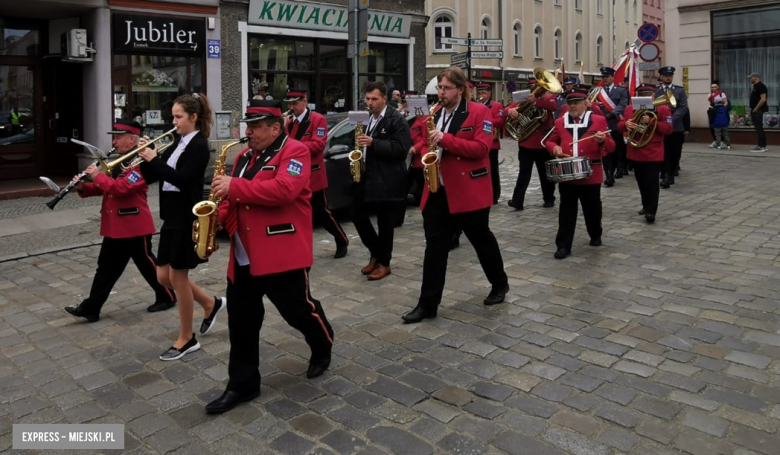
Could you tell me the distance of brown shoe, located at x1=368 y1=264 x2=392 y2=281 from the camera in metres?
7.24

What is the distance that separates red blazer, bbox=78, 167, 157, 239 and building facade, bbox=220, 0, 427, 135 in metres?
11.1

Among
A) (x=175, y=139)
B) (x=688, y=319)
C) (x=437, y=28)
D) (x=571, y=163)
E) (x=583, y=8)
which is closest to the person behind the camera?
(x=175, y=139)

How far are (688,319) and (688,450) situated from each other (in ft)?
7.54

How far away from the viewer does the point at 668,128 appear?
9.73 m

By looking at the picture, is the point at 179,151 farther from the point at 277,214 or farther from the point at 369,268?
the point at 369,268

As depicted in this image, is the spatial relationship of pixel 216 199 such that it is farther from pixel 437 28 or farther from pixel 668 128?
pixel 437 28

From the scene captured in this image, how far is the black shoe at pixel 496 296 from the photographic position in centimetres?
623

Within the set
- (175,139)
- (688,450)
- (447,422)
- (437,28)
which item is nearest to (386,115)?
(175,139)

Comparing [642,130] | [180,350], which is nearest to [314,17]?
[642,130]

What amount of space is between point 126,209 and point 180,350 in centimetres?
147

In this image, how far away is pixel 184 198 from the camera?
520 cm

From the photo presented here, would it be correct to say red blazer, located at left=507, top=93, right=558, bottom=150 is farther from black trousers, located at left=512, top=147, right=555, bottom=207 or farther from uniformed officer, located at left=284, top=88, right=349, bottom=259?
uniformed officer, located at left=284, top=88, right=349, bottom=259

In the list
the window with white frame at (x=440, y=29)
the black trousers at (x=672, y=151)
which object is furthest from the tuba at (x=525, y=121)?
the window with white frame at (x=440, y=29)

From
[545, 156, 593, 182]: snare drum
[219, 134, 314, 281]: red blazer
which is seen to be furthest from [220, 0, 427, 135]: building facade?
[219, 134, 314, 281]: red blazer
